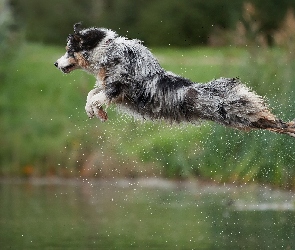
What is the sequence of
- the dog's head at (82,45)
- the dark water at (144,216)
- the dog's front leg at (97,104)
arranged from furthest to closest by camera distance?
the dark water at (144,216) → the dog's head at (82,45) → the dog's front leg at (97,104)

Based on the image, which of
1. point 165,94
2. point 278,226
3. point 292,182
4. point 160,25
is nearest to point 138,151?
point 292,182

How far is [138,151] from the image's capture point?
22.4 metres

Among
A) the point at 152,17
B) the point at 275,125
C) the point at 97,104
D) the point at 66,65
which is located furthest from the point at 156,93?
the point at 152,17

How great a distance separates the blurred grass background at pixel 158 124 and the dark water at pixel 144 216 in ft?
1.69

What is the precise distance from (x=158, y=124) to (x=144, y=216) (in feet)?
13.7

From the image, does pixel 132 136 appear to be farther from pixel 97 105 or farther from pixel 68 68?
pixel 97 105

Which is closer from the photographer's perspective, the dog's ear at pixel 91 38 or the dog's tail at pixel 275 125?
the dog's tail at pixel 275 125

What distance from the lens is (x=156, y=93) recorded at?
11.8 meters

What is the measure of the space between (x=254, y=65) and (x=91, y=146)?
14.5ft

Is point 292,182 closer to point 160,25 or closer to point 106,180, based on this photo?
point 106,180

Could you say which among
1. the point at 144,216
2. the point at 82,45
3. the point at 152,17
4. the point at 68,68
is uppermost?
Answer: the point at 152,17

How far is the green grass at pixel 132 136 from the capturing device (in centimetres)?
1844

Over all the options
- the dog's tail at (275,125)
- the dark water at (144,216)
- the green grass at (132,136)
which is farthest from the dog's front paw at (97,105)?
the green grass at (132,136)

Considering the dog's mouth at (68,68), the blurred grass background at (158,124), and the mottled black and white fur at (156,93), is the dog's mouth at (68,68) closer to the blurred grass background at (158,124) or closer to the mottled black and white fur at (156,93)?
the mottled black and white fur at (156,93)
